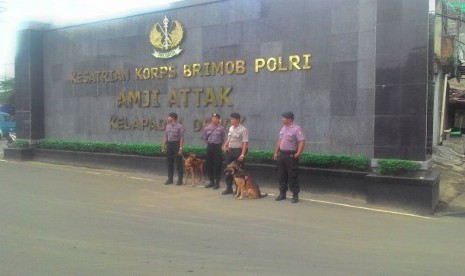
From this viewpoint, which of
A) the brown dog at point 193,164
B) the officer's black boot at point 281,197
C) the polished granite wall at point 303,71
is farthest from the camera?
the brown dog at point 193,164

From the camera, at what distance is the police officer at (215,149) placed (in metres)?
10.0

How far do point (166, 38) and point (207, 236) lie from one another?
284 inches

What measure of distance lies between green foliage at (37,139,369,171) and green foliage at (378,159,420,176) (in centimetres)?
49

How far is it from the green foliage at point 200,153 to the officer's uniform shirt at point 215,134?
786 millimetres

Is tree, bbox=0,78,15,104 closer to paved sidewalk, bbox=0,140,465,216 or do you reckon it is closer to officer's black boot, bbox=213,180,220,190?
officer's black boot, bbox=213,180,220,190

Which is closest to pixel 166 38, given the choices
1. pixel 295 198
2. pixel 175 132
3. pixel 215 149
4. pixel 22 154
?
pixel 175 132

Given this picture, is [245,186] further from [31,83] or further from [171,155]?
[31,83]

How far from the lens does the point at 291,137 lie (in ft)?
28.7

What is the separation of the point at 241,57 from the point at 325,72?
2.09 m

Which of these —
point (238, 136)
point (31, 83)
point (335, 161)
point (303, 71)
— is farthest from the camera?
point (31, 83)

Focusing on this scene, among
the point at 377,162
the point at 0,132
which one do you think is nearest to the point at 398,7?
the point at 377,162

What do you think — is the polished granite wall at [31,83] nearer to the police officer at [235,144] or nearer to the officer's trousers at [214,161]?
the officer's trousers at [214,161]

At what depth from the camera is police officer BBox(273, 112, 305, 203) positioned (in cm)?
866

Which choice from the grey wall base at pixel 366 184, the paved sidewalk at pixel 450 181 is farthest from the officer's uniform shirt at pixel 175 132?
the paved sidewalk at pixel 450 181
